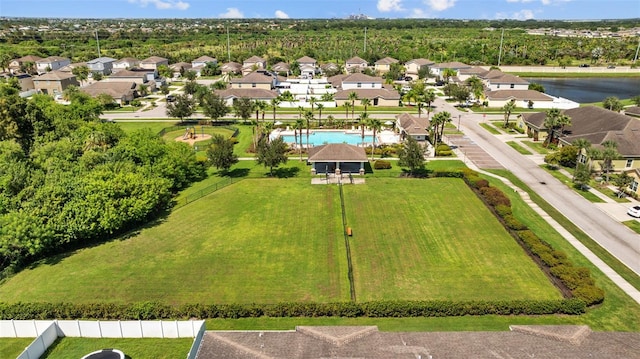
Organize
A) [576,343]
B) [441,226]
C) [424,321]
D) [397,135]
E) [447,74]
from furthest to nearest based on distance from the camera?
[447,74], [397,135], [441,226], [424,321], [576,343]

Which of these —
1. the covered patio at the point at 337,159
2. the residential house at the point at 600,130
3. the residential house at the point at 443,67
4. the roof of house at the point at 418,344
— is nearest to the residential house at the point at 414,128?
the covered patio at the point at 337,159

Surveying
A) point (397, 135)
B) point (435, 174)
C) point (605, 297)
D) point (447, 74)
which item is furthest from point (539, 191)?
point (447, 74)

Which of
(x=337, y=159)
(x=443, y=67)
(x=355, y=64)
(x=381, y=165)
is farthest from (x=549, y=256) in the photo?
(x=355, y=64)

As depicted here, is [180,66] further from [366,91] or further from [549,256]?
[549,256]

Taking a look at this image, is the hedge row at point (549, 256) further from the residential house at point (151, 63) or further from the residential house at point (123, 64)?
the residential house at point (123, 64)

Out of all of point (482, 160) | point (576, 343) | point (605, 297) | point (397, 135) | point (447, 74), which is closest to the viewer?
point (576, 343)

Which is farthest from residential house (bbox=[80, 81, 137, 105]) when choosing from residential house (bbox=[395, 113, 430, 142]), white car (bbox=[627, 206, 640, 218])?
white car (bbox=[627, 206, 640, 218])

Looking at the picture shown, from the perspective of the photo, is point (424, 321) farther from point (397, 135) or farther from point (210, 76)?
point (210, 76)

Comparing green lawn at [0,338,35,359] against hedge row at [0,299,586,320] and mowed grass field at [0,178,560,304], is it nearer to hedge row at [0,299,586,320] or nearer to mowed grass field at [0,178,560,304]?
hedge row at [0,299,586,320]
